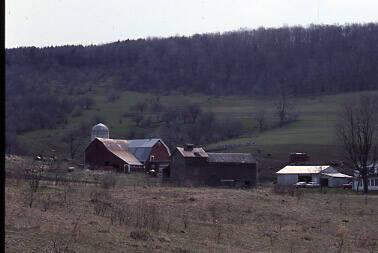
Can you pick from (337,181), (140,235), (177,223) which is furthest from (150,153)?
(140,235)

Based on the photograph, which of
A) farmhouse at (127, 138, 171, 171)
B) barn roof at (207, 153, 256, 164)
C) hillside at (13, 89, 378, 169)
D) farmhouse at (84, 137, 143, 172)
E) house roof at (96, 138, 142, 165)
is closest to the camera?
barn roof at (207, 153, 256, 164)

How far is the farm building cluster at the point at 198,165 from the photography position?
220ft

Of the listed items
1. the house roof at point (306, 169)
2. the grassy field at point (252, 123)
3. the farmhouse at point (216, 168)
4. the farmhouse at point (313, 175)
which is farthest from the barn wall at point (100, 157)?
the house roof at point (306, 169)

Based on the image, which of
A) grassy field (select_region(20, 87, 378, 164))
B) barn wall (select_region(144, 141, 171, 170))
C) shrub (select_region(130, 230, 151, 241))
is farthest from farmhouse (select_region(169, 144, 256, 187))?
shrub (select_region(130, 230, 151, 241))

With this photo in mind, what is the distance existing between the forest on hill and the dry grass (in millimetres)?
125676

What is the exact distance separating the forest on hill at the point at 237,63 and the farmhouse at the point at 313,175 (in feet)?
238

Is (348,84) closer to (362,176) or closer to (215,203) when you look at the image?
(362,176)

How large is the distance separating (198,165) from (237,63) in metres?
110

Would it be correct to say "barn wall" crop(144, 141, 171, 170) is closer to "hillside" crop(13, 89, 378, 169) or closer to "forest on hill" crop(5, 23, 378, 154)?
"hillside" crop(13, 89, 378, 169)

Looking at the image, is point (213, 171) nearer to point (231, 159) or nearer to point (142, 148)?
point (231, 159)

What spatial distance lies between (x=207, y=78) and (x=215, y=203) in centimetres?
14541

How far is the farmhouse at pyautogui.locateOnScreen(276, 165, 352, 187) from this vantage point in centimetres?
8225

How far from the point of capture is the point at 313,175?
84.4 meters

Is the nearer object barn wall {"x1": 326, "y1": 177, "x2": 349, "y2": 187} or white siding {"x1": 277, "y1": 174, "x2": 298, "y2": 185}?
barn wall {"x1": 326, "y1": 177, "x2": 349, "y2": 187}
